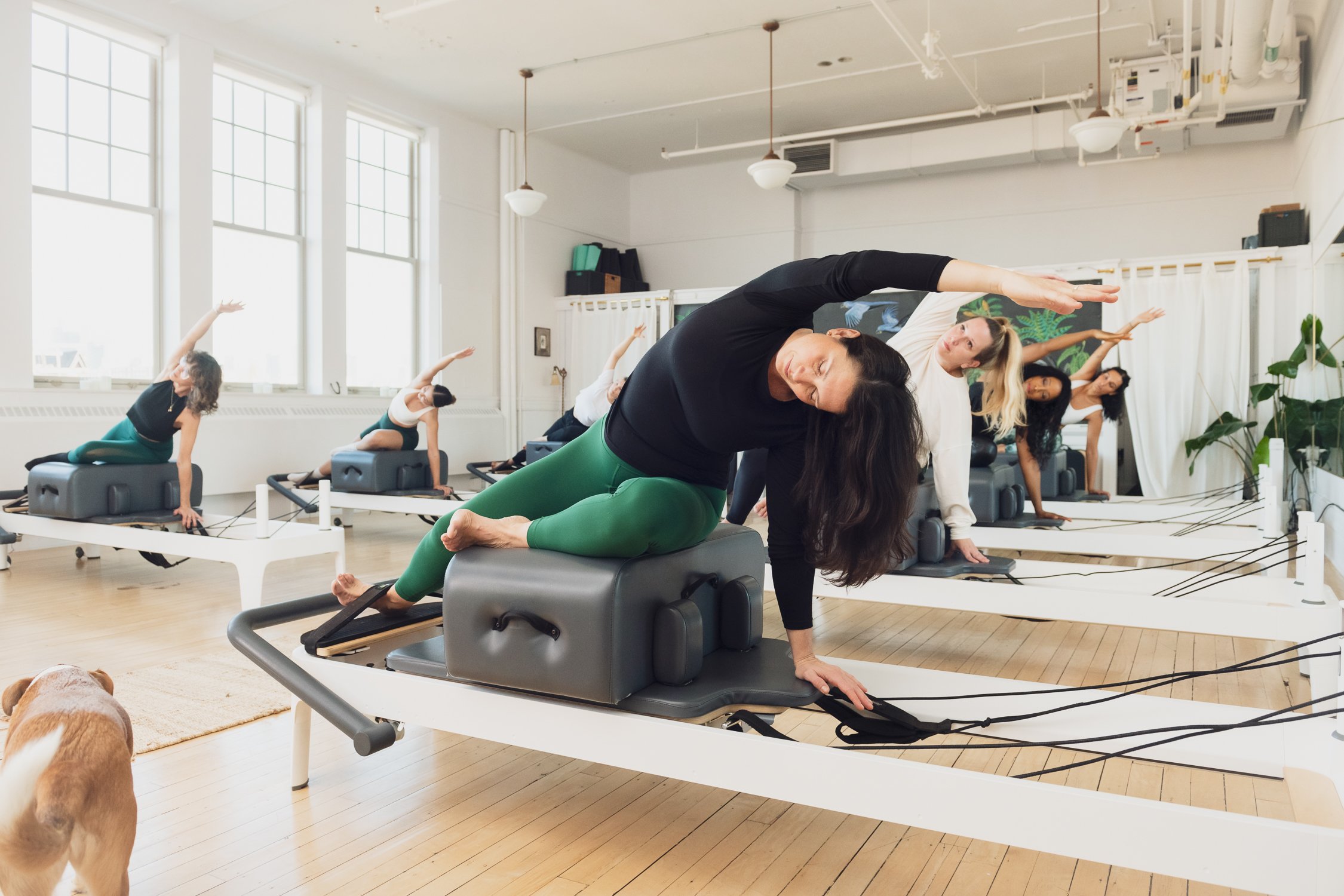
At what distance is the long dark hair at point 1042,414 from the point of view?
186 inches

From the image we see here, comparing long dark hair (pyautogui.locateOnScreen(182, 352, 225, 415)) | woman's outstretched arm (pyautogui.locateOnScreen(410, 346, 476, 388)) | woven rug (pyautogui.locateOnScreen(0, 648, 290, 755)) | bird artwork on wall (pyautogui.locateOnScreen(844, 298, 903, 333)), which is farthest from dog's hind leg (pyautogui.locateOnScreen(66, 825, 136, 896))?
bird artwork on wall (pyautogui.locateOnScreen(844, 298, 903, 333))

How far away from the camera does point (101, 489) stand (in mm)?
4434

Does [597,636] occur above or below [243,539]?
above

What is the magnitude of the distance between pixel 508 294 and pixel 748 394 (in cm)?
826

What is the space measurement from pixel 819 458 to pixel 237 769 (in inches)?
62.0

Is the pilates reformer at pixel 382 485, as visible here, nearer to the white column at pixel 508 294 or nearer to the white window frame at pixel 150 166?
the white window frame at pixel 150 166

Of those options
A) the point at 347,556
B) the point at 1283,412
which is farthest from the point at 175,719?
the point at 1283,412

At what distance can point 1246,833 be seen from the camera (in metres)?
1.16

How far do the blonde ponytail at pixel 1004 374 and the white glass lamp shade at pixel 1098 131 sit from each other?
2.97 meters

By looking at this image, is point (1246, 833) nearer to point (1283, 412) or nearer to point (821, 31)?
point (1283, 412)

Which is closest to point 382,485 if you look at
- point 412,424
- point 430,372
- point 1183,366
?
point 412,424

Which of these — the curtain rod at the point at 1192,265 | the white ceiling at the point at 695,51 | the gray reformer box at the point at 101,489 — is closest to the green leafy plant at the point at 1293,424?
the curtain rod at the point at 1192,265

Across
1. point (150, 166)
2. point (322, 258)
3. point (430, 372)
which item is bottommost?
point (430, 372)

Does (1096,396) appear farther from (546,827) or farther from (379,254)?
(379,254)
